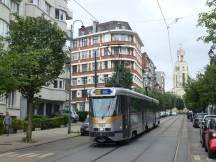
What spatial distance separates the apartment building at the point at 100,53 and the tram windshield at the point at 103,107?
83.3 metres

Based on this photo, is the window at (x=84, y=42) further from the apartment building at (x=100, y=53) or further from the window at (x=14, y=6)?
the window at (x=14, y=6)

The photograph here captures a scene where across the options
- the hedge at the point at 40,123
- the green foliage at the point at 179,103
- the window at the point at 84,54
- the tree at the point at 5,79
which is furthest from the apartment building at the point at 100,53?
the tree at the point at 5,79

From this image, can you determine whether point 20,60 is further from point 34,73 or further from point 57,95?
point 57,95

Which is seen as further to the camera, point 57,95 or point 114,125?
point 57,95

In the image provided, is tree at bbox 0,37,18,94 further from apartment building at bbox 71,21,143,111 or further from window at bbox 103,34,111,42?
window at bbox 103,34,111,42

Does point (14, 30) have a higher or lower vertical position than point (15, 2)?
lower

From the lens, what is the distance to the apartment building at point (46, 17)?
4084 cm

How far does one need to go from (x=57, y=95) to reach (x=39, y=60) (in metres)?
31.3

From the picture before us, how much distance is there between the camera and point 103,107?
1014 inches

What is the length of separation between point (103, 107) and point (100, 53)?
9344cm

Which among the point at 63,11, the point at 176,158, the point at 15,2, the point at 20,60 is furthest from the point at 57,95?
the point at 176,158

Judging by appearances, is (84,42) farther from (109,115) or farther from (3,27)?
(109,115)

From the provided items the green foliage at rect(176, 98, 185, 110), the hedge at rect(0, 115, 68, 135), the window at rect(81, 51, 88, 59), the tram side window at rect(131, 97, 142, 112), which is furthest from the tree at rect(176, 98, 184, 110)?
the tram side window at rect(131, 97, 142, 112)

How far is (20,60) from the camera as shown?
25031 millimetres
